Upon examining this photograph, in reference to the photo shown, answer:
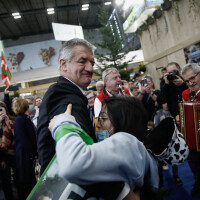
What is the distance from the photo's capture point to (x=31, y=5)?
13.2m

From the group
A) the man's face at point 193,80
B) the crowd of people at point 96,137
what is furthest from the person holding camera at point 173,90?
the crowd of people at point 96,137

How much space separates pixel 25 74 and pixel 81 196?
1471 cm

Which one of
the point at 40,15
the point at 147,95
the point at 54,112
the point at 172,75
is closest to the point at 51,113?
the point at 54,112

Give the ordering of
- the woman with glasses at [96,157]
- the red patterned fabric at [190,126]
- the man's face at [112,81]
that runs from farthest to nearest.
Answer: the man's face at [112,81]
the red patterned fabric at [190,126]
the woman with glasses at [96,157]

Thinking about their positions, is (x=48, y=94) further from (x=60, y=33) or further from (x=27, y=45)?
(x=27, y=45)

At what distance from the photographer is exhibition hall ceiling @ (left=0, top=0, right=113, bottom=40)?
1312cm

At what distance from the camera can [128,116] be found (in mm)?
1133

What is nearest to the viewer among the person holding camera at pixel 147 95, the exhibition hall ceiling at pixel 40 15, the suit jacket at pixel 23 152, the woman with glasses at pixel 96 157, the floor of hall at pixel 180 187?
the woman with glasses at pixel 96 157

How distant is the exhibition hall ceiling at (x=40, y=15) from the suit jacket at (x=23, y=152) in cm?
1236

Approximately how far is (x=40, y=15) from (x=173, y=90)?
1472 cm

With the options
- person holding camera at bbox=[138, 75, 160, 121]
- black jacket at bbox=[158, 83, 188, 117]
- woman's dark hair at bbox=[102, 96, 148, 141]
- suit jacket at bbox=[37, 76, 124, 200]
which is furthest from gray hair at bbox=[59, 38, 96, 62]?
person holding camera at bbox=[138, 75, 160, 121]

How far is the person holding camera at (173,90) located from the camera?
3.29 m

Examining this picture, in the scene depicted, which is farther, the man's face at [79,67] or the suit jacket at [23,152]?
the suit jacket at [23,152]

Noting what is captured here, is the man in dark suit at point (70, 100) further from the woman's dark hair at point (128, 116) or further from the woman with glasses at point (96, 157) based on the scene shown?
the woman's dark hair at point (128, 116)
